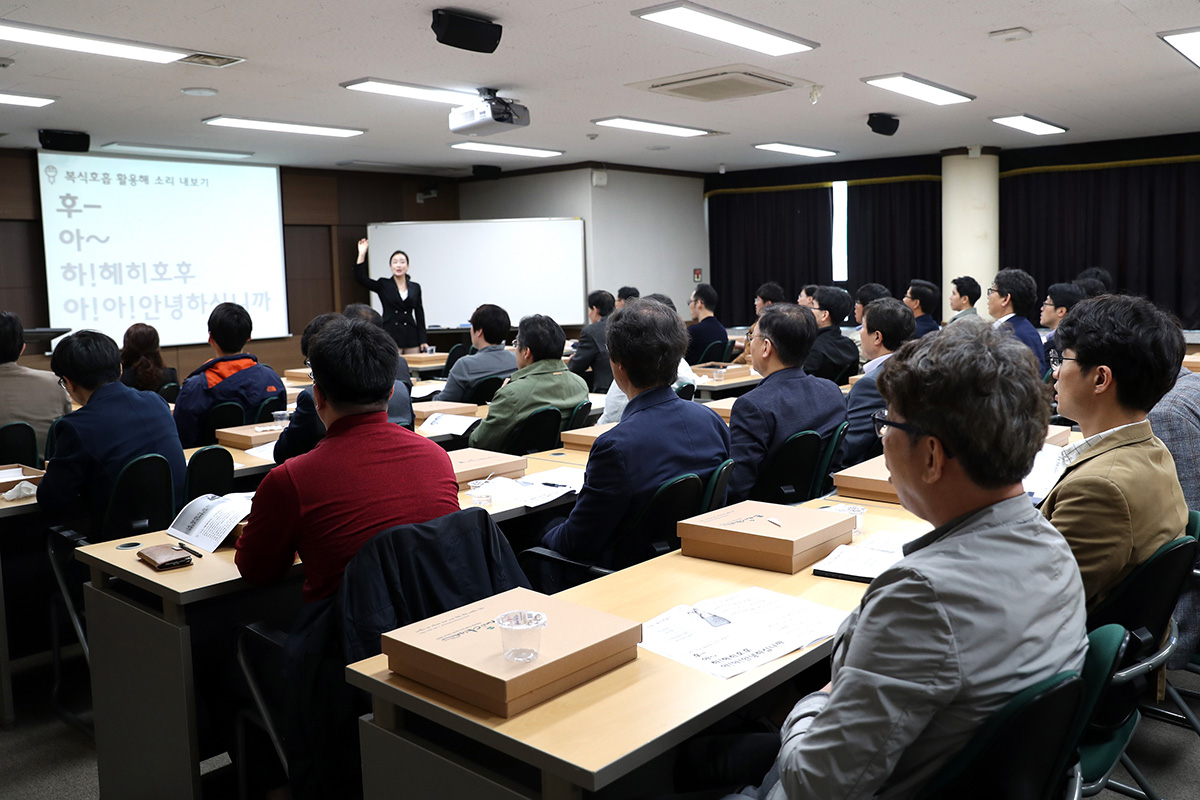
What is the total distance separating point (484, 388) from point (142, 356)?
1960mm

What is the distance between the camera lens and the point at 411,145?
342 inches

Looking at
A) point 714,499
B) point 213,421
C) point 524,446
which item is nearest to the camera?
point 714,499

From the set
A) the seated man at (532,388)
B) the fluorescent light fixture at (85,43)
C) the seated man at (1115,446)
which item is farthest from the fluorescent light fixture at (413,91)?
the seated man at (1115,446)

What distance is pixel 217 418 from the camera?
4.55 metres

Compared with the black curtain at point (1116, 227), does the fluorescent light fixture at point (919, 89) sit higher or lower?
higher

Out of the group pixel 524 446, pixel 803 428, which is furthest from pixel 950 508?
pixel 524 446

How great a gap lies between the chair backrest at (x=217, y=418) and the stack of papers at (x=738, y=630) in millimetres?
3350

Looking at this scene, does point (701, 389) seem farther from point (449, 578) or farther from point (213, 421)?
point (449, 578)

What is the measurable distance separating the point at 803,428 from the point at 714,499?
2.36ft

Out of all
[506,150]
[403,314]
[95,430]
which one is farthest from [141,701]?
[403,314]

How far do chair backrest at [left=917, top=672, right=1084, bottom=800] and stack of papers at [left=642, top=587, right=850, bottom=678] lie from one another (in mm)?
423

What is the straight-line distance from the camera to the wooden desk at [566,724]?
4.38 feet

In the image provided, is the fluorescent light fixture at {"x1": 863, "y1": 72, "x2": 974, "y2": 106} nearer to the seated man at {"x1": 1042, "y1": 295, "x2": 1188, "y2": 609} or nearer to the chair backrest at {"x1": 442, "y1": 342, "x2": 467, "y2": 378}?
the chair backrest at {"x1": 442, "y1": 342, "x2": 467, "y2": 378}

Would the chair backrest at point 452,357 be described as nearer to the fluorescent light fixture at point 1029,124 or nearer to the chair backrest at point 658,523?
the fluorescent light fixture at point 1029,124
